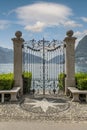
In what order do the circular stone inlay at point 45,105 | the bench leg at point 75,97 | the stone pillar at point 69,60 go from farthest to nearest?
1. the stone pillar at point 69,60
2. the bench leg at point 75,97
3. the circular stone inlay at point 45,105

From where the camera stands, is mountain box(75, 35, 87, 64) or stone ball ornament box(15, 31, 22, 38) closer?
stone ball ornament box(15, 31, 22, 38)

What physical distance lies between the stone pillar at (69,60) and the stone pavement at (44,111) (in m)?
1.69

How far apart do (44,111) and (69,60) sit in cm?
454

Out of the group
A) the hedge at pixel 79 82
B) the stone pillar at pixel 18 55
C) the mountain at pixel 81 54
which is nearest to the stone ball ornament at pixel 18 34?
the stone pillar at pixel 18 55

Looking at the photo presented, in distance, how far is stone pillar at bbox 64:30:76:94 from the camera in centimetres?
1310

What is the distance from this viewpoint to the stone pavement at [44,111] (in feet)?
27.5

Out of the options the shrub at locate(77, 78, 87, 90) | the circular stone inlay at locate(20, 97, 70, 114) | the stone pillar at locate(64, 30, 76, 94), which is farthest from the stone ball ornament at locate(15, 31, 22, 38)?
the shrub at locate(77, 78, 87, 90)

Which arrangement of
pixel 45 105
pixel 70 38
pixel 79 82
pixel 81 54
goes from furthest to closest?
pixel 81 54 → pixel 70 38 → pixel 79 82 → pixel 45 105

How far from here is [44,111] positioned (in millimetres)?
9414

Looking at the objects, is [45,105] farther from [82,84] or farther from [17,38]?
[17,38]

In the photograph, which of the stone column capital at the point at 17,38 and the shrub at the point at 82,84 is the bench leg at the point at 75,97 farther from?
the stone column capital at the point at 17,38

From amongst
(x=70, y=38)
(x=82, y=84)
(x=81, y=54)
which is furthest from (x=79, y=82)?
(x=81, y=54)

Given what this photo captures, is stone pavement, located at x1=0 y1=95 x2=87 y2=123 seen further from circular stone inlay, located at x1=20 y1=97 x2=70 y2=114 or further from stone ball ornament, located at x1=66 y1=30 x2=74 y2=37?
stone ball ornament, located at x1=66 y1=30 x2=74 y2=37

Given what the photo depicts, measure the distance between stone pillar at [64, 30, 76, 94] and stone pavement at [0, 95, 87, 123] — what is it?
1.69 metres
